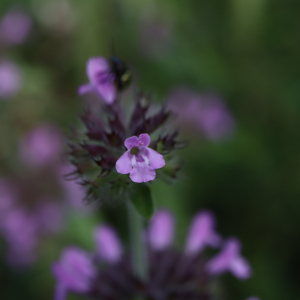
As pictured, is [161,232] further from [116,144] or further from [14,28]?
[14,28]

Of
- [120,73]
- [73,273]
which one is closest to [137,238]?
[73,273]

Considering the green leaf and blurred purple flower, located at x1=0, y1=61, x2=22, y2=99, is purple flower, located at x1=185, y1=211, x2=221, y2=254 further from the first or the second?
blurred purple flower, located at x1=0, y1=61, x2=22, y2=99

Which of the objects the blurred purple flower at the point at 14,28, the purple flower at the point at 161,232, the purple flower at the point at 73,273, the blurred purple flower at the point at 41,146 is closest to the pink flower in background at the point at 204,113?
the blurred purple flower at the point at 41,146

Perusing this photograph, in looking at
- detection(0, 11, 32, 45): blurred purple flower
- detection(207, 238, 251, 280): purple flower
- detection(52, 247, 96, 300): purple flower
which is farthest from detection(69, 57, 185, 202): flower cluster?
detection(0, 11, 32, 45): blurred purple flower

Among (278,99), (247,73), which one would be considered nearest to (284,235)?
(278,99)

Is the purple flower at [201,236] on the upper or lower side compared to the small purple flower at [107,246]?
upper

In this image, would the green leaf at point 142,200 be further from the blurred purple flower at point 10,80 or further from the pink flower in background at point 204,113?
the blurred purple flower at point 10,80
